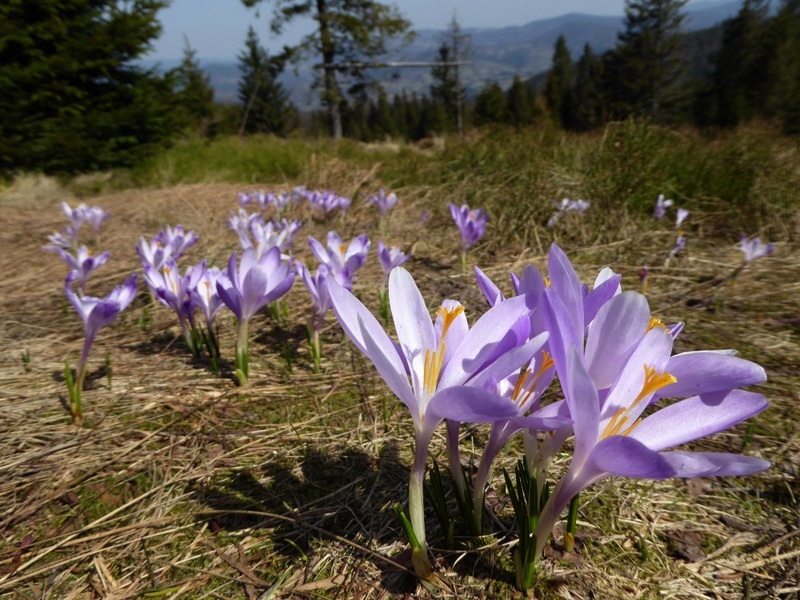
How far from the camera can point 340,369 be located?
1.99m

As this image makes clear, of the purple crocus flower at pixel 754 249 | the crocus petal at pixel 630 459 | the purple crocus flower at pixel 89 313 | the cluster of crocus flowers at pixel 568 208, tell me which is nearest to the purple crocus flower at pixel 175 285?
the purple crocus flower at pixel 89 313

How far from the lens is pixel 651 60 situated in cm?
4222

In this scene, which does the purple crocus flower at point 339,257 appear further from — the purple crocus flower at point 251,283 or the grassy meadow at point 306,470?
the grassy meadow at point 306,470

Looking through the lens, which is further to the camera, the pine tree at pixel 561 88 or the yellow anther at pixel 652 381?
the pine tree at pixel 561 88

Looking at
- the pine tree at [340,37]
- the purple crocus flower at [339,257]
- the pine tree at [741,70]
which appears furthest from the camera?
the pine tree at [741,70]

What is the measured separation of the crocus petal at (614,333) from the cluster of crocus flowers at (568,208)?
3.17 meters

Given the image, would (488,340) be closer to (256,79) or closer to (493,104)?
(256,79)

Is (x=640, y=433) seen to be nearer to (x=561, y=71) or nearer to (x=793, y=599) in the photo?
(x=793, y=599)

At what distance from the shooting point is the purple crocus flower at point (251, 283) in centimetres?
161

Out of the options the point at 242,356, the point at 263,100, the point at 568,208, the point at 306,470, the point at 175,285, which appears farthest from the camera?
the point at 263,100

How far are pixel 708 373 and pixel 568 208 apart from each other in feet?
10.7

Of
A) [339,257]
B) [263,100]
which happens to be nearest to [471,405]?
[339,257]

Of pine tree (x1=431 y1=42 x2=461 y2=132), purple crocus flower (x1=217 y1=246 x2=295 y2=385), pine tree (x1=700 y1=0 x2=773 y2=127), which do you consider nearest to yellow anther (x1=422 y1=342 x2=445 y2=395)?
purple crocus flower (x1=217 y1=246 x2=295 y2=385)

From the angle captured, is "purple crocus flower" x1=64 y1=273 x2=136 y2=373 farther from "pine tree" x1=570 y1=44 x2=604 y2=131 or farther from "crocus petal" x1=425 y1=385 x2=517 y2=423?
"pine tree" x1=570 y1=44 x2=604 y2=131
